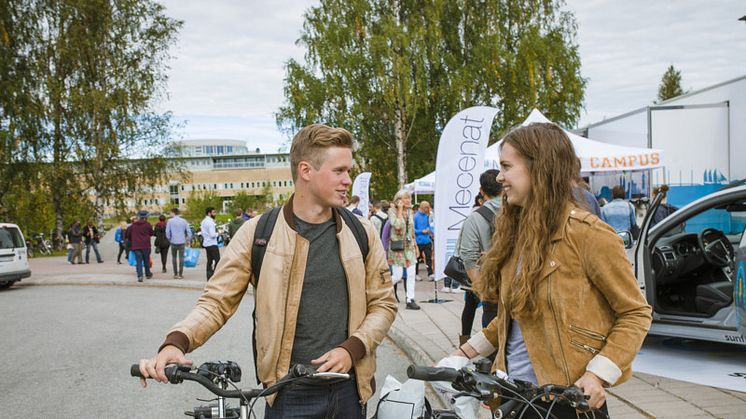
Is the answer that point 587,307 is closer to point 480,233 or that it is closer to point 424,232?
point 480,233

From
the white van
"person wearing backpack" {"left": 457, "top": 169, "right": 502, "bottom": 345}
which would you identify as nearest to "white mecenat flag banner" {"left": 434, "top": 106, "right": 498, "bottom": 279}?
"person wearing backpack" {"left": 457, "top": 169, "right": 502, "bottom": 345}

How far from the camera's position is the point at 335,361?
90.9 inches

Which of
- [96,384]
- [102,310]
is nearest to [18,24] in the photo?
[102,310]

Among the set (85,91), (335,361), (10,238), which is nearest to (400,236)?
(335,361)

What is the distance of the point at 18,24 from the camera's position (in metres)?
30.9

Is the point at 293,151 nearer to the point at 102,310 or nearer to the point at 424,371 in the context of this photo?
the point at 424,371

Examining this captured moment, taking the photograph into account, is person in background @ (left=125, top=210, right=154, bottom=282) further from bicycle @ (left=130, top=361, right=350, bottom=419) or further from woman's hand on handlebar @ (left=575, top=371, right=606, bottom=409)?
woman's hand on handlebar @ (left=575, top=371, right=606, bottom=409)

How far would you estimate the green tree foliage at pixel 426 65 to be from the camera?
92.0ft

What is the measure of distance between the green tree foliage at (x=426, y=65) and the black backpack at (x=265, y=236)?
1002 inches

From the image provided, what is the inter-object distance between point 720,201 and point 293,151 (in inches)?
213

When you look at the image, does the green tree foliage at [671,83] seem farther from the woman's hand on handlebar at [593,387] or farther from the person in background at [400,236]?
the woman's hand on handlebar at [593,387]

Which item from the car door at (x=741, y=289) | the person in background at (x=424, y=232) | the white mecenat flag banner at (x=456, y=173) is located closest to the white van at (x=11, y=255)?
the person in background at (x=424, y=232)

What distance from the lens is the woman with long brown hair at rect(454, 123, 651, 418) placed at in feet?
6.97

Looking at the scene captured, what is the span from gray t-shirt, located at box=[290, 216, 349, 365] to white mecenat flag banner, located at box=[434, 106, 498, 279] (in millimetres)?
6771
